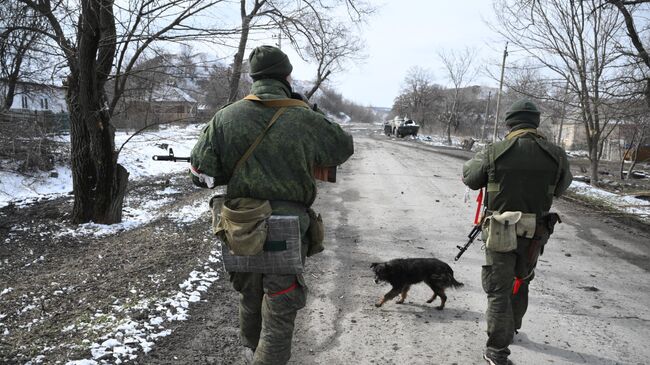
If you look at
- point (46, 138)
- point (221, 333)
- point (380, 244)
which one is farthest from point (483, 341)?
point (46, 138)

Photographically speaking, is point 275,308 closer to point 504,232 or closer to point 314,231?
point 314,231

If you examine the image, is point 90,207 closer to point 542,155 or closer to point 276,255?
point 276,255

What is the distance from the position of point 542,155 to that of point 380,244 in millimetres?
3650

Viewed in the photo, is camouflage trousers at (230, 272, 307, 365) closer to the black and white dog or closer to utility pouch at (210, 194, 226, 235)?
utility pouch at (210, 194, 226, 235)

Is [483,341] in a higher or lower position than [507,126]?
lower

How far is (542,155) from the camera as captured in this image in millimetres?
3213

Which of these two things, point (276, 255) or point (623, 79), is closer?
point (276, 255)

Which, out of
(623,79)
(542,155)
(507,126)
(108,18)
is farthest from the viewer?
(623,79)

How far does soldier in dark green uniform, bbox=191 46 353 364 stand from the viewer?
8.16ft

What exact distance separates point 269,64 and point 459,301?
3192 mm

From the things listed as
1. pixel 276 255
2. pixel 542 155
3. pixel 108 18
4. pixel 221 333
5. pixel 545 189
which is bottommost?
pixel 221 333

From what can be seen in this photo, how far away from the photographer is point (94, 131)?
271 inches

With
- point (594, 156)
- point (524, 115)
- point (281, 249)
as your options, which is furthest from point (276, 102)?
point (594, 156)

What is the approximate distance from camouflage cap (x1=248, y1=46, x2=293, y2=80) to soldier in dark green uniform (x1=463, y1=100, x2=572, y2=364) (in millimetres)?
1659
